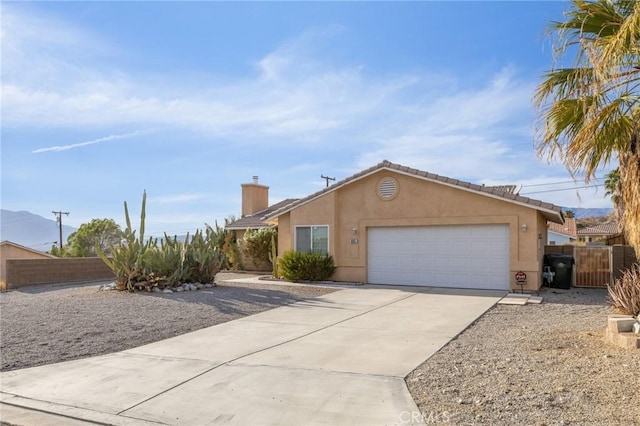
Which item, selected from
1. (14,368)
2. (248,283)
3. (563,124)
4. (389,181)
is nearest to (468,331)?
(563,124)

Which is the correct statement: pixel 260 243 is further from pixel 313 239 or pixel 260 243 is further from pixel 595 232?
pixel 595 232

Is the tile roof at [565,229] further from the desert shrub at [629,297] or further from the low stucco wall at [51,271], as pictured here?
the desert shrub at [629,297]

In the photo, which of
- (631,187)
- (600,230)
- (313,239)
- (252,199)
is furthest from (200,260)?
(600,230)

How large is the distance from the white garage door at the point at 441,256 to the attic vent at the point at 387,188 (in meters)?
1.19

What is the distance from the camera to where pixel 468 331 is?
30.6ft

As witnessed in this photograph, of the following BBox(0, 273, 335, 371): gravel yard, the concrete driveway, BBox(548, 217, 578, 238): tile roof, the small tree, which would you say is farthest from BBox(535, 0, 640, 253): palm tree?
the small tree

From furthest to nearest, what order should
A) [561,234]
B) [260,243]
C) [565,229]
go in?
1. [565,229]
2. [561,234]
3. [260,243]

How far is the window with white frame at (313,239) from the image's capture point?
63.8 ft

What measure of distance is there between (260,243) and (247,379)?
18.4 metres

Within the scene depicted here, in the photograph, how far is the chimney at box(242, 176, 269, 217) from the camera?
29.8 m

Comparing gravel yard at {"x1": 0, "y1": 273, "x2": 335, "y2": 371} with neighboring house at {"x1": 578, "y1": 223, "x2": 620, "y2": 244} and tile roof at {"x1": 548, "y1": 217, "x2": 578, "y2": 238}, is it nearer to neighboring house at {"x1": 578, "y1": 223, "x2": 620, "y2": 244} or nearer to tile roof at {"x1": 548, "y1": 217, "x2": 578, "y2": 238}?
tile roof at {"x1": 548, "y1": 217, "x2": 578, "y2": 238}

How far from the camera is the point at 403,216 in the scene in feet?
58.5

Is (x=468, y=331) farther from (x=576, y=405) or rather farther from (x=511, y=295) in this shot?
(x=511, y=295)

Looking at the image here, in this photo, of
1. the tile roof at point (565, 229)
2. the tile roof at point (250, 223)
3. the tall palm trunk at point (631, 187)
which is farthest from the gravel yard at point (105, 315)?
the tile roof at point (565, 229)
